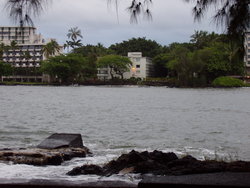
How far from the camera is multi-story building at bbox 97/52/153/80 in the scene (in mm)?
129288

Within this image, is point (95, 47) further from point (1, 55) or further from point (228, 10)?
point (228, 10)

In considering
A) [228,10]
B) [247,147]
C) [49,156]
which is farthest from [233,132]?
[228,10]

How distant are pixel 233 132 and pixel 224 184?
653 inches

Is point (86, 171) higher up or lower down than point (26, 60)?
lower down

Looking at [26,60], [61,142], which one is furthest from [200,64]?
[61,142]

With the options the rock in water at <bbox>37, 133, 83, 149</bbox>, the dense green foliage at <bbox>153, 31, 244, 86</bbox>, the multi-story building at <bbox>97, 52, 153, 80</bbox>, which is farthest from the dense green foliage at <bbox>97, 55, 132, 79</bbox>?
the rock in water at <bbox>37, 133, 83, 149</bbox>

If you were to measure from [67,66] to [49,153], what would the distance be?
106m

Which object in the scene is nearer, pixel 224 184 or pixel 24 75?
pixel 224 184

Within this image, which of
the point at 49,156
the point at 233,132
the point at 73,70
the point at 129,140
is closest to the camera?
the point at 49,156

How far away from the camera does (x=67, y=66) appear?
11406 cm

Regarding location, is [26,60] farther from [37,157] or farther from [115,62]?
[37,157]

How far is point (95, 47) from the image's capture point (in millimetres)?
137750

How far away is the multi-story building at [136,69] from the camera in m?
129

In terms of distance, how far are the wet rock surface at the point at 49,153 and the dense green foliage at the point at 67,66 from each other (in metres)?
102
